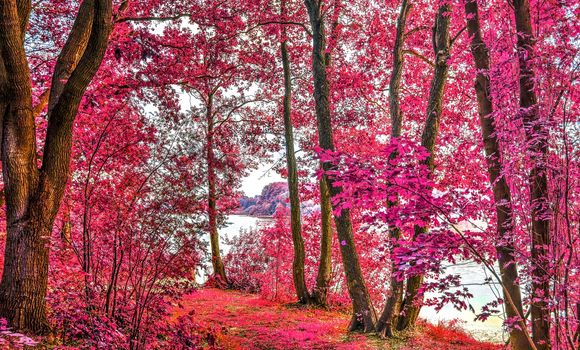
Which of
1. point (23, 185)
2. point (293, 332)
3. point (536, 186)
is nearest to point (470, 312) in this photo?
point (293, 332)

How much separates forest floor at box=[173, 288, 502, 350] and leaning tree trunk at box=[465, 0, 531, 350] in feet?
9.18

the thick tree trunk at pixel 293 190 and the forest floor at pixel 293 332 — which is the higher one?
the thick tree trunk at pixel 293 190

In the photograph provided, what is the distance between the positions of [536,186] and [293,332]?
16.6 ft

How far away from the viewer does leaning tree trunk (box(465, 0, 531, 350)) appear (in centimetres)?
317

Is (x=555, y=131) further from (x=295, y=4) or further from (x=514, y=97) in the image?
(x=295, y=4)

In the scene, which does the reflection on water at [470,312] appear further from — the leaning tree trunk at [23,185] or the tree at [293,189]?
the leaning tree trunk at [23,185]

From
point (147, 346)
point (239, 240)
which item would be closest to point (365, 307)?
point (147, 346)

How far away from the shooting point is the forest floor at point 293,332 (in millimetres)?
5840

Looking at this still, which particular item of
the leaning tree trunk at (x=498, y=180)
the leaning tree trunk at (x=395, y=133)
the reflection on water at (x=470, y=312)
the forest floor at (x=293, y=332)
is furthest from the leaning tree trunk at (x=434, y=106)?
the reflection on water at (x=470, y=312)

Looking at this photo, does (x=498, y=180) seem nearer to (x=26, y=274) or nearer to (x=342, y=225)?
(x=342, y=225)

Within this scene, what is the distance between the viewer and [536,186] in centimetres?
279

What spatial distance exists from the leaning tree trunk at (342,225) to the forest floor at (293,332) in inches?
14.0

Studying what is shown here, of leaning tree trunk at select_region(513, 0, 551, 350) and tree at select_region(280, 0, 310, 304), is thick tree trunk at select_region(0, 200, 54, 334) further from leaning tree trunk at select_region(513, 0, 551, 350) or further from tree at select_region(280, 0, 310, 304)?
tree at select_region(280, 0, 310, 304)

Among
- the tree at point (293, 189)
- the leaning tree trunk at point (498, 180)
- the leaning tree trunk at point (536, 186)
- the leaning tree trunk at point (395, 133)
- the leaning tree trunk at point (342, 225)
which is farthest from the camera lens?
the tree at point (293, 189)
